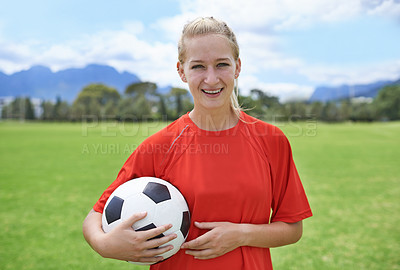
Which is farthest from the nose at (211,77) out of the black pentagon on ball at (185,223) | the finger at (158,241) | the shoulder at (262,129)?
the finger at (158,241)

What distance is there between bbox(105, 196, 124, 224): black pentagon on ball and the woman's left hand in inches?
15.6

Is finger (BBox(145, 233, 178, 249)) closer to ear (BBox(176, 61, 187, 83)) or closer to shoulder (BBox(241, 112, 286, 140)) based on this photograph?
shoulder (BBox(241, 112, 286, 140))

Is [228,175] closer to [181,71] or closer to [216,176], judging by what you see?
[216,176]

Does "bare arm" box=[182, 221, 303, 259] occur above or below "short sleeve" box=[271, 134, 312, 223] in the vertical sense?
below

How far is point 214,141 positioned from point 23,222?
5448mm

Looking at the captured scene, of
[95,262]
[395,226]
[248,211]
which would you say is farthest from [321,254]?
[248,211]

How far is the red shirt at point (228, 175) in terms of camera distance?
5.49 ft

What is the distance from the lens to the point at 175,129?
6.18 feet

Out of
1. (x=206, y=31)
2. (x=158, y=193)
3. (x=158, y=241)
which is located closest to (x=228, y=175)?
(x=158, y=193)

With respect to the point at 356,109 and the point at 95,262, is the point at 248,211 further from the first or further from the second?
the point at 356,109

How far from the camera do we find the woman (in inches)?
64.1

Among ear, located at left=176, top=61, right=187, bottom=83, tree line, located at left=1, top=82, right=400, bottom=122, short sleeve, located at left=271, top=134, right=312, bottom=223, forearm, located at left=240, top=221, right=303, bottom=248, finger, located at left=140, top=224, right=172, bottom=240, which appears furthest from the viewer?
tree line, located at left=1, top=82, right=400, bottom=122

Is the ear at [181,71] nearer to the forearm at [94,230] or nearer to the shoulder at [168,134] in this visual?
the shoulder at [168,134]

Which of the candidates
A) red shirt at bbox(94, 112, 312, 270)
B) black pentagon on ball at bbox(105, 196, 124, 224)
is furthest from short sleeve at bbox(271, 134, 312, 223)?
black pentagon on ball at bbox(105, 196, 124, 224)
